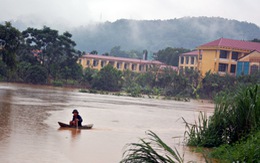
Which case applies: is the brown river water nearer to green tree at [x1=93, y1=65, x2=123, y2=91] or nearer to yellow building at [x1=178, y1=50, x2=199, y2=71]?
green tree at [x1=93, y1=65, x2=123, y2=91]

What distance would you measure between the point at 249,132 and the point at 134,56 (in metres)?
112

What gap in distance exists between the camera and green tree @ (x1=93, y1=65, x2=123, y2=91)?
65.4m

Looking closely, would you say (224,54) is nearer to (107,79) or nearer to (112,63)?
(107,79)

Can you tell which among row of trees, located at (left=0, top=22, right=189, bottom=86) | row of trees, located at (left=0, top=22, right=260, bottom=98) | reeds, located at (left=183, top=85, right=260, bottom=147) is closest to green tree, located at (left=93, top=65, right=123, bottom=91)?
row of trees, located at (left=0, top=22, right=260, bottom=98)

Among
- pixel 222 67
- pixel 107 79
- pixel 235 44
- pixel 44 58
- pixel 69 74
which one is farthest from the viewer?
pixel 44 58

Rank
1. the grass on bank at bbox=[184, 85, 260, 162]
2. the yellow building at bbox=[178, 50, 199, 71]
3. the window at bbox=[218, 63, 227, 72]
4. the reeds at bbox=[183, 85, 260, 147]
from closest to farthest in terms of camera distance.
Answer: the grass on bank at bbox=[184, 85, 260, 162] < the reeds at bbox=[183, 85, 260, 147] < the window at bbox=[218, 63, 227, 72] < the yellow building at bbox=[178, 50, 199, 71]

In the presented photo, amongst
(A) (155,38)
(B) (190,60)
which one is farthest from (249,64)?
(A) (155,38)

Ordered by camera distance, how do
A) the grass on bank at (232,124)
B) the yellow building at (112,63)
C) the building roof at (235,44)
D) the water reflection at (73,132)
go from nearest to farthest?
the grass on bank at (232,124), the water reflection at (73,132), the building roof at (235,44), the yellow building at (112,63)

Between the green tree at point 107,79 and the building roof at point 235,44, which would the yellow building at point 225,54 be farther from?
the green tree at point 107,79

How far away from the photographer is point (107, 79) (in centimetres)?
6550

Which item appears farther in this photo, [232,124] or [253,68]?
[253,68]

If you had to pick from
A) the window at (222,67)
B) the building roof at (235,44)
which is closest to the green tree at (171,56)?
the building roof at (235,44)

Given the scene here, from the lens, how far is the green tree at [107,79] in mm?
65375

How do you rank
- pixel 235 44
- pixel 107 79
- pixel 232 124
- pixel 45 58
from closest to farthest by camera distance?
pixel 232 124
pixel 107 79
pixel 235 44
pixel 45 58
